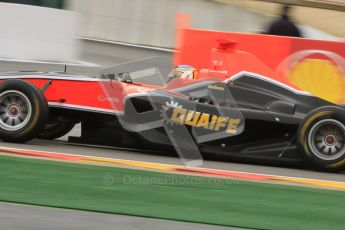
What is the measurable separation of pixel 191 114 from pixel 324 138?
1.36 metres

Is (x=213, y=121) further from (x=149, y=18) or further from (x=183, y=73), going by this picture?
(x=149, y=18)

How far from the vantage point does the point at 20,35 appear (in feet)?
47.3

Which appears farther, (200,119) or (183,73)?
(183,73)

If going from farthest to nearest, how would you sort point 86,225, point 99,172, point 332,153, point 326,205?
Result: point 332,153 < point 99,172 < point 326,205 < point 86,225

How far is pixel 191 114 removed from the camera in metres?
7.36

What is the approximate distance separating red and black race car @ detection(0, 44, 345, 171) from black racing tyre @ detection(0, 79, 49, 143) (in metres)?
0.01

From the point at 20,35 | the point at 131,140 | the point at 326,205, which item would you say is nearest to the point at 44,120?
the point at 131,140

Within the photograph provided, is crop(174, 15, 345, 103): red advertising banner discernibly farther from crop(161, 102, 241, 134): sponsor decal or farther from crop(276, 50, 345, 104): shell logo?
crop(161, 102, 241, 134): sponsor decal


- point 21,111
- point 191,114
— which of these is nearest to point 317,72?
point 191,114

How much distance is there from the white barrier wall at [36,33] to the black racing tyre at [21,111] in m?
6.95

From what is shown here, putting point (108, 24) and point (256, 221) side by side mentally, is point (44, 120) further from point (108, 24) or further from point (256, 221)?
point (108, 24)

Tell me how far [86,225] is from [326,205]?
2.09 meters

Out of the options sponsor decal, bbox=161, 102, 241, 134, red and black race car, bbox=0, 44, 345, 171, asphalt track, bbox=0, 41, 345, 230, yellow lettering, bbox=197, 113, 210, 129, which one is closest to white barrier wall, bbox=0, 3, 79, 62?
asphalt track, bbox=0, 41, 345, 230

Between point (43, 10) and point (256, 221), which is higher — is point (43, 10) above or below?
above
